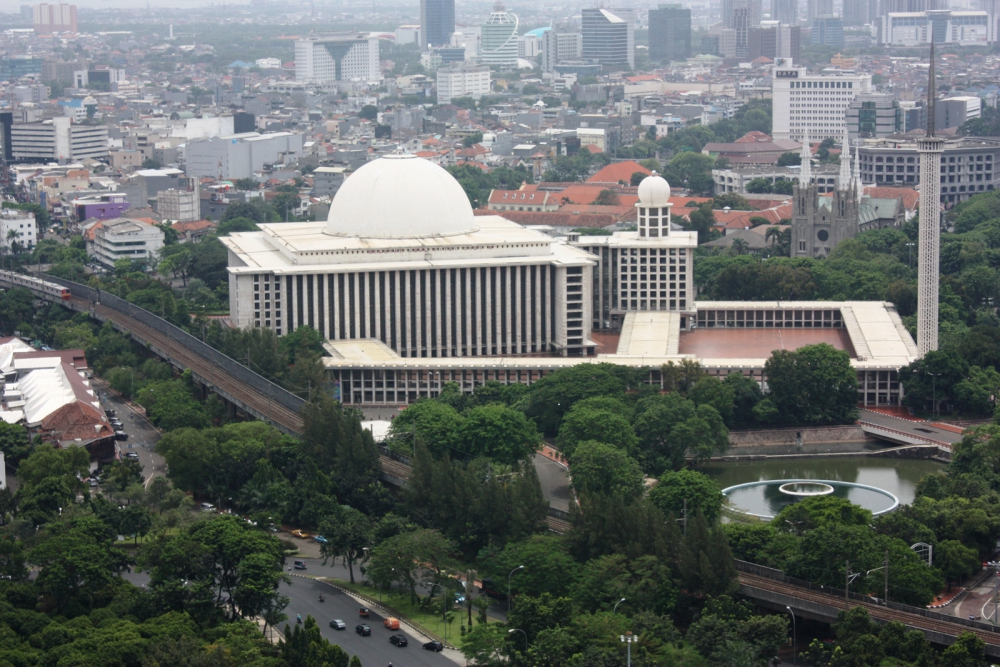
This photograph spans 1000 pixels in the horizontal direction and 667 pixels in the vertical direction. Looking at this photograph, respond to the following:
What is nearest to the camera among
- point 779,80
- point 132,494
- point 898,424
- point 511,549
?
point 511,549

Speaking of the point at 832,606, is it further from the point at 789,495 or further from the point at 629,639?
the point at 789,495

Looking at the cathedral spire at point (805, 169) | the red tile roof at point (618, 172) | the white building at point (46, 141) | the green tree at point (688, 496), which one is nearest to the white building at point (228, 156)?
the white building at point (46, 141)

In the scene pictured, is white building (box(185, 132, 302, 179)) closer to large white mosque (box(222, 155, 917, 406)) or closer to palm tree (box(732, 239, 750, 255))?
palm tree (box(732, 239, 750, 255))

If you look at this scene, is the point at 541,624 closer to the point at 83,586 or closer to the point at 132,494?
the point at 83,586

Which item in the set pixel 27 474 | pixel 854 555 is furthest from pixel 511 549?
pixel 27 474

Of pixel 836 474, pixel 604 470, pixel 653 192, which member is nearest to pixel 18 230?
pixel 653 192
